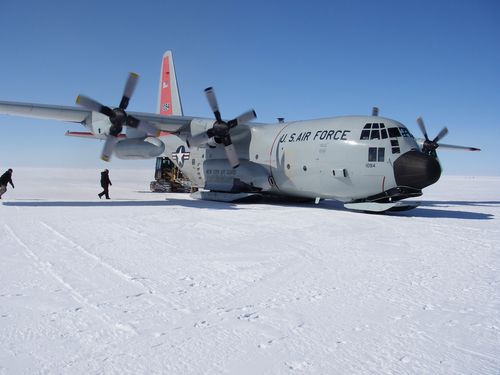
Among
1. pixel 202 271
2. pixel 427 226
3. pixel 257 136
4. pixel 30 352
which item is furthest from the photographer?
pixel 257 136

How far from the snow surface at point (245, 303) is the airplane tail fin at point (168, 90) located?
51.8 ft

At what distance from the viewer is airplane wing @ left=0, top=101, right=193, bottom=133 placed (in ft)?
46.9

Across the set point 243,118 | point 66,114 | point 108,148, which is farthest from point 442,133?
point 66,114

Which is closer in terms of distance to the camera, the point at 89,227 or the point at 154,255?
the point at 154,255

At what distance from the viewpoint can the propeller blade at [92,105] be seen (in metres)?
13.4

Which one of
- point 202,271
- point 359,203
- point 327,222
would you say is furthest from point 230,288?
point 359,203

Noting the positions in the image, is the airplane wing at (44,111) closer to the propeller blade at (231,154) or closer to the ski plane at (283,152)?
the ski plane at (283,152)

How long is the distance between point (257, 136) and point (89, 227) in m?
9.39

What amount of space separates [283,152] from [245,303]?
11.4 meters

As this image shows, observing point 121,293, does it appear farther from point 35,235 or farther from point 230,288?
point 35,235

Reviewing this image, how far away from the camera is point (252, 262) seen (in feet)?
20.3

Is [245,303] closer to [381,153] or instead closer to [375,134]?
[381,153]

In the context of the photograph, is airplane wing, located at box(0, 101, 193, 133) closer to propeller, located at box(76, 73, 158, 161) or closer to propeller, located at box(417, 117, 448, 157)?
propeller, located at box(76, 73, 158, 161)

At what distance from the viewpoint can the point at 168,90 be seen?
23766mm
